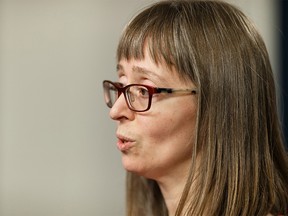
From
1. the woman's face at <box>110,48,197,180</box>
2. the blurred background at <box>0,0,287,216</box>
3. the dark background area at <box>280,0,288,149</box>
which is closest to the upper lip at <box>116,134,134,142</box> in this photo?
the woman's face at <box>110,48,197,180</box>

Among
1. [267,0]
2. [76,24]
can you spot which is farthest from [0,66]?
[267,0]

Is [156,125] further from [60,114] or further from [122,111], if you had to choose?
[60,114]

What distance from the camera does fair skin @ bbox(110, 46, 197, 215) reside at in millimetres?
1733

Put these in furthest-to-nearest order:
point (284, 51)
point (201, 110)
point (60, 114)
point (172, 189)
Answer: point (60, 114), point (284, 51), point (172, 189), point (201, 110)

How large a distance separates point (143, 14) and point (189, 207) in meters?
0.55

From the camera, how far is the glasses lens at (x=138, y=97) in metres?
1.75

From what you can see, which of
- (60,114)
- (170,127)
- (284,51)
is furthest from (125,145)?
(60,114)

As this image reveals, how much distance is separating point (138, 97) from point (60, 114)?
1837 mm

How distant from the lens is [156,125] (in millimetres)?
1731

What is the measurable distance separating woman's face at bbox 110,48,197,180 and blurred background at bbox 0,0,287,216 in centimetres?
169

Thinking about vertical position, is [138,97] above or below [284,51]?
below

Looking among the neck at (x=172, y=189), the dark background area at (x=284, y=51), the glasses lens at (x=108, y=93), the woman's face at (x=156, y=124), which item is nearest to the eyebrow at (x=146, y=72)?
the woman's face at (x=156, y=124)

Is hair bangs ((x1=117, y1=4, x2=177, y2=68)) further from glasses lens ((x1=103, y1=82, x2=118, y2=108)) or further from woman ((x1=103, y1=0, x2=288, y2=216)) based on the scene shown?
glasses lens ((x1=103, y1=82, x2=118, y2=108))

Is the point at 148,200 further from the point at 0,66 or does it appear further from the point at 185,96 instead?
the point at 0,66
